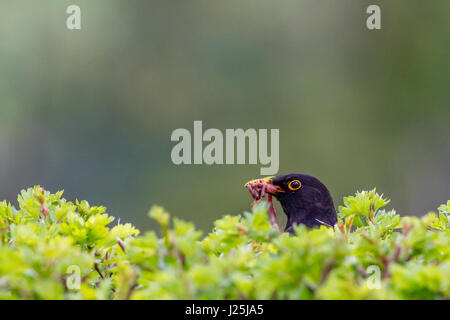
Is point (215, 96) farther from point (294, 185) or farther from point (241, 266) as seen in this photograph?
point (241, 266)

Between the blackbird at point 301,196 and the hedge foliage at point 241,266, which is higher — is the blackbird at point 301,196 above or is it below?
below

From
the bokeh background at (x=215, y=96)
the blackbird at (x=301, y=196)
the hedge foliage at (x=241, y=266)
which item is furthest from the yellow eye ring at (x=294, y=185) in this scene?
the bokeh background at (x=215, y=96)

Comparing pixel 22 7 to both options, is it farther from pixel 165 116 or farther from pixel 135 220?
pixel 135 220

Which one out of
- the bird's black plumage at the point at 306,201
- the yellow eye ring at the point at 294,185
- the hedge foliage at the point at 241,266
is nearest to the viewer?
the hedge foliage at the point at 241,266

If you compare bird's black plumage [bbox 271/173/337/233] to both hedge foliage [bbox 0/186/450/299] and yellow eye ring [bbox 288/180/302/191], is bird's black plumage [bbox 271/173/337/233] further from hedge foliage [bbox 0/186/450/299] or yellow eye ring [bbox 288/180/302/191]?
hedge foliage [bbox 0/186/450/299]

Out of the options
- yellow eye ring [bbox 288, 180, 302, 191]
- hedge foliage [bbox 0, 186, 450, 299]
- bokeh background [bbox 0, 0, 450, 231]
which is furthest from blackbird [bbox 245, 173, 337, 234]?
bokeh background [bbox 0, 0, 450, 231]

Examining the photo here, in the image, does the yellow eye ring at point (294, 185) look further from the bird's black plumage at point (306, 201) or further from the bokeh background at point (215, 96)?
the bokeh background at point (215, 96)
